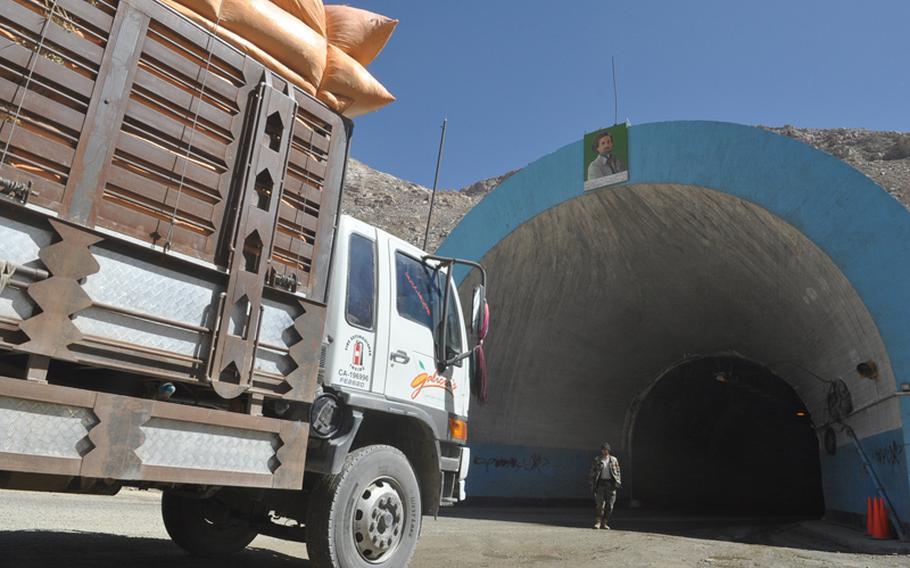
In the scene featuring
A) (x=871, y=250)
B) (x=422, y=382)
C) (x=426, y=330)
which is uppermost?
(x=871, y=250)

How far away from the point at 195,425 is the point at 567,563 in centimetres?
478

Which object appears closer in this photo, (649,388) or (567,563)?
(567,563)

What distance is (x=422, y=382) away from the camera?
220 inches

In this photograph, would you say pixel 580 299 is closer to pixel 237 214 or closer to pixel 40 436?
pixel 237 214

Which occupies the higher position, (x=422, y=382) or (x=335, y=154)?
(x=335, y=154)

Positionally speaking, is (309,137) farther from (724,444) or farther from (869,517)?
(724,444)

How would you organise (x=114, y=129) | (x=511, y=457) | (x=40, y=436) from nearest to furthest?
(x=40, y=436) < (x=114, y=129) < (x=511, y=457)

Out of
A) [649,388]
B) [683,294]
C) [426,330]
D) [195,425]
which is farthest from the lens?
[649,388]

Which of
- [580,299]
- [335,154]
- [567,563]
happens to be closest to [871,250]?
[580,299]

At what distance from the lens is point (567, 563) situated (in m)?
7.09

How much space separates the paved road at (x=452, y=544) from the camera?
5777 mm

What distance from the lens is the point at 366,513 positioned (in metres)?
4.85

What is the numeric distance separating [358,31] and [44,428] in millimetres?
3230

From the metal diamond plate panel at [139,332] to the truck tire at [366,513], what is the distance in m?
1.55
